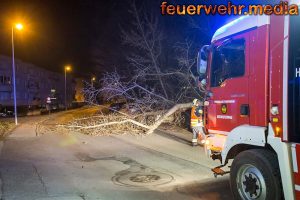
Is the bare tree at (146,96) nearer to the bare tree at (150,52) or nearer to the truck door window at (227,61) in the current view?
the bare tree at (150,52)

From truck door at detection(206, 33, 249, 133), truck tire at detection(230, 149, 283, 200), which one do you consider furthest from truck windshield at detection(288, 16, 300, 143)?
truck door at detection(206, 33, 249, 133)

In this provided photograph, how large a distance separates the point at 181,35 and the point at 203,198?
60.1ft

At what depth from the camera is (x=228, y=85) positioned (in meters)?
6.42

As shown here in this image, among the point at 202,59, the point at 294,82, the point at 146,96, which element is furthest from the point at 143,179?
the point at 146,96

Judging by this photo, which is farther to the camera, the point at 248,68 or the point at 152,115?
the point at 152,115

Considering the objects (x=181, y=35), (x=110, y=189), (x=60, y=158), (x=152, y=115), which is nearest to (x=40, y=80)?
(x=181, y=35)

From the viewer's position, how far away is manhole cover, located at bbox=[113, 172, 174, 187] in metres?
7.99

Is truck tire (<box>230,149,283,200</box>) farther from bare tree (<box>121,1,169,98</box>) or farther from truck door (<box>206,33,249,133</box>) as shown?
bare tree (<box>121,1,169,98</box>)

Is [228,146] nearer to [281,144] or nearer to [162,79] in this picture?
[281,144]

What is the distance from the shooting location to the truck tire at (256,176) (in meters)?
5.22

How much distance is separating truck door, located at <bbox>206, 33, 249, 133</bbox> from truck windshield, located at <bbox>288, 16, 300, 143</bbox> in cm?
98

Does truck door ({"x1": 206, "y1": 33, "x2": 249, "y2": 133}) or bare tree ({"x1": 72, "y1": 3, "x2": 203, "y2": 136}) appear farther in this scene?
bare tree ({"x1": 72, "y1": 3, "x2": 203, "y2": 136})

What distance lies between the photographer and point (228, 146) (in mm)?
6242

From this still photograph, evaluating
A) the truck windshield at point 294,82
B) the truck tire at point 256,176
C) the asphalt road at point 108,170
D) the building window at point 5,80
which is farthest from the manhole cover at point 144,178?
the building window at point 5,80
